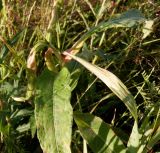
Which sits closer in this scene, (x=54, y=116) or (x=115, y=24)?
(x=54, y=116)

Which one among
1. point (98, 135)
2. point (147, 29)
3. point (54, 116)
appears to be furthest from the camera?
point (147, 29)

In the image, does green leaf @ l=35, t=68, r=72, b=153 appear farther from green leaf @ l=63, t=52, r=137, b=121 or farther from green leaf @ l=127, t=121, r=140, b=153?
green leaf @ l=127, t=121, r=140, b=153

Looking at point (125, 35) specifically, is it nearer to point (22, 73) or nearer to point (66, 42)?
point (66, 42)

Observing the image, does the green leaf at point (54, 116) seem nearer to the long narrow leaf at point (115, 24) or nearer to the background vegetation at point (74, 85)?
the background vegetation at point (74, 85)

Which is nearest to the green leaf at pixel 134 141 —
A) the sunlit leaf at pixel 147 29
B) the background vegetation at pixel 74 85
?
the background vegetation at pixel 74 85

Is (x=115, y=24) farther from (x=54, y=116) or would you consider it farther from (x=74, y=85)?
(x=54, y=116)

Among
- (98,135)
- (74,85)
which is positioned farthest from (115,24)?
(98,135)

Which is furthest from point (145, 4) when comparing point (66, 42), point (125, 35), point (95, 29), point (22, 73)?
point (22, 73)
